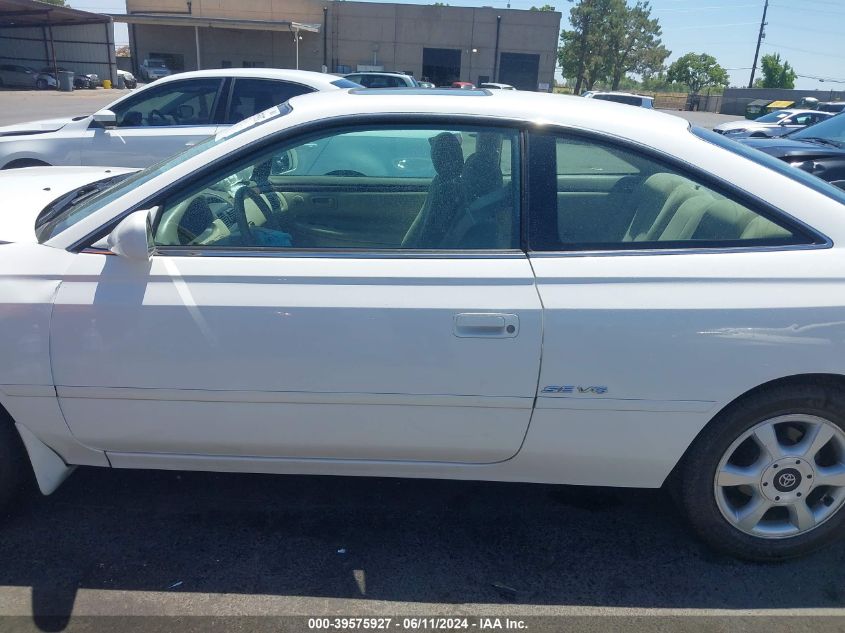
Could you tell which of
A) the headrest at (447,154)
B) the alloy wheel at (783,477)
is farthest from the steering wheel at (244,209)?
the alloy wheel at (783,477)

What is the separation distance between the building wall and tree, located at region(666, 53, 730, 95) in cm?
6761

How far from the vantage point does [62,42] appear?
46.1 meters

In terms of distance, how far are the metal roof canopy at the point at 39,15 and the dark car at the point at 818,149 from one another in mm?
38573

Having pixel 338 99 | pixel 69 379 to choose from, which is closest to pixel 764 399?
pixel 338 99

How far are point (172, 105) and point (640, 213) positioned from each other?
538 cm

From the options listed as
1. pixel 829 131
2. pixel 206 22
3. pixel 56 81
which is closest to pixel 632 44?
pixel 206 22

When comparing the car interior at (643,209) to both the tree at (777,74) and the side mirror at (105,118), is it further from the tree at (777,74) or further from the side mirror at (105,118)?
the tree at (777,74)

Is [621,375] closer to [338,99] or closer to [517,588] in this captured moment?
[517,588]

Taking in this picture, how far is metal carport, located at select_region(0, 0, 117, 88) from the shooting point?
139 feet

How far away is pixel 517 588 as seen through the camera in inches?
98.8

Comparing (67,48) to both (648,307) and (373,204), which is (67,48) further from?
(648,307)

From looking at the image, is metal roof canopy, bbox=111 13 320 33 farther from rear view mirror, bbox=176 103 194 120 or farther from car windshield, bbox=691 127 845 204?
car windshield, bbox=691 127 845 204

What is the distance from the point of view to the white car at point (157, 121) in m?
6.37

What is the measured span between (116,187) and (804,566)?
3090 mm
